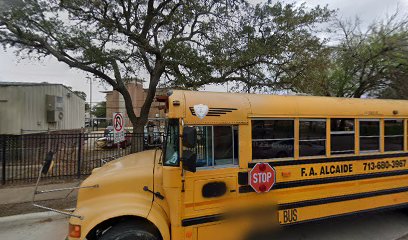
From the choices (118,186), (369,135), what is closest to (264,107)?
(369,135)

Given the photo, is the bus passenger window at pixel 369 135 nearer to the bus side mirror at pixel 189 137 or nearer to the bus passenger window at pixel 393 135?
the bus passenger window at pixel 393 135

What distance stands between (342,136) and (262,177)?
1708 millimetres

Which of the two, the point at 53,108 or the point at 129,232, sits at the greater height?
the point at 53,108

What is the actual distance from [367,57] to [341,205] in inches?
614

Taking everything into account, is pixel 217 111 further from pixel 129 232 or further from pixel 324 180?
pixel 324 180

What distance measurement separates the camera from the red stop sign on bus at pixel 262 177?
3.73 meters

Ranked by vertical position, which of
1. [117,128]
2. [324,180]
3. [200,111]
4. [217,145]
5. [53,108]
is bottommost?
[324,180]

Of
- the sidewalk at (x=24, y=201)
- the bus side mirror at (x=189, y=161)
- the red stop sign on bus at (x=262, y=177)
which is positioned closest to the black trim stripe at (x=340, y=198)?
the red stop sign on bus at (x=262, y=177)

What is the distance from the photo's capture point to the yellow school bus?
3350mm

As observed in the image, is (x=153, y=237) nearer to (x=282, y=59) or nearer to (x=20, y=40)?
(x=282, y=59)

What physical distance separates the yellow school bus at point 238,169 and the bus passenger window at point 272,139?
0.05ft

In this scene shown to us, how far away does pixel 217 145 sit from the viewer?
363 centimetres

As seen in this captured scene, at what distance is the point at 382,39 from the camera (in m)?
16.2

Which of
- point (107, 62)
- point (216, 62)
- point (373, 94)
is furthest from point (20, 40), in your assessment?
point (373, 94)
